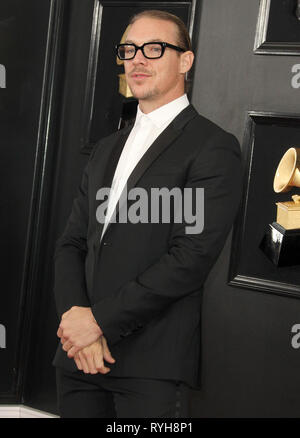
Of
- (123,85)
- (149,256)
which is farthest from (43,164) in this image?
(149,256)

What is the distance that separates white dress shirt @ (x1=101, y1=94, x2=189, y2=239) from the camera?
186 centimetres

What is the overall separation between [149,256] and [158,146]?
1.13 feet

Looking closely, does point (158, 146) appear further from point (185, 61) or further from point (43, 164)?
point (43, 164)

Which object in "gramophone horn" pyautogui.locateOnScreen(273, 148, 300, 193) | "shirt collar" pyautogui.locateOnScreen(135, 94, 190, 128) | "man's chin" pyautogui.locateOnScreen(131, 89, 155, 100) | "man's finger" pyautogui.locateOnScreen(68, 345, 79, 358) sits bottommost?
"man's finger" pyautogui.locateOnScreen(68, 345, 79, 358)

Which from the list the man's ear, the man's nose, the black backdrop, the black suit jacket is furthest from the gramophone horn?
the man's nose

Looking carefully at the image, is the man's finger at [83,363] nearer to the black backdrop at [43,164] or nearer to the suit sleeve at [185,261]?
the suit sleeve at [185,261]

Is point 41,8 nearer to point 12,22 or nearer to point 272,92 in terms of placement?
point 12,22

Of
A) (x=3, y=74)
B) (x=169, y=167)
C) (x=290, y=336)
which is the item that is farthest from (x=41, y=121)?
(x=290, y=336)

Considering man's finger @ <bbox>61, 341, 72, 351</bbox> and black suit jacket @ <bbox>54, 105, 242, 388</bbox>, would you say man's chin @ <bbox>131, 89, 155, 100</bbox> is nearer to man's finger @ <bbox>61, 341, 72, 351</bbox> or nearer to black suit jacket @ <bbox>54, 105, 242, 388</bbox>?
black suit jacket @ <bbox>54, 105, 242, 388</bbox>

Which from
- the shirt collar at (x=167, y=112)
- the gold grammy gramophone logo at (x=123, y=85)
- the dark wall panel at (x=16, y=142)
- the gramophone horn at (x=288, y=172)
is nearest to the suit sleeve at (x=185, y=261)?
the shirt collar at (x=167, y=112)

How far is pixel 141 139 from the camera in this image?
192cm

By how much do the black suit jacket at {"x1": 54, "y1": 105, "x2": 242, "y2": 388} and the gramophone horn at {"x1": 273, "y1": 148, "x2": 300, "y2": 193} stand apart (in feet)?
1.64

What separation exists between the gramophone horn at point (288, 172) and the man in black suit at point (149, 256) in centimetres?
50

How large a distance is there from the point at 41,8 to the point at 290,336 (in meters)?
2.00
